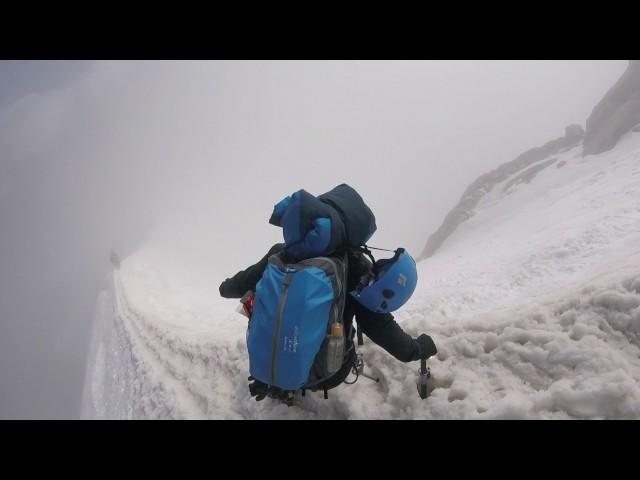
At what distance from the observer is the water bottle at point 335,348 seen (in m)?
2.56

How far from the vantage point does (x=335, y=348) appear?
2.56 metres

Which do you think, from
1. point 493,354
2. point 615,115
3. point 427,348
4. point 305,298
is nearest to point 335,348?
point 305,298

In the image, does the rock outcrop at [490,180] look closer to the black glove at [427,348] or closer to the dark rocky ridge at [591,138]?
the dark rocky ridge at [591,138]

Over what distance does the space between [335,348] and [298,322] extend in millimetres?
408

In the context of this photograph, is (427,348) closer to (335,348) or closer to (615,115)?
(335,348)

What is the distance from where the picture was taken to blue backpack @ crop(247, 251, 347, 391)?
8.04 ft

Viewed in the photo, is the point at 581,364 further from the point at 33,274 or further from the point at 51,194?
the point at 51,194

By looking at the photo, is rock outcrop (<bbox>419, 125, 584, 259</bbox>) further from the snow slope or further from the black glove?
the black glove

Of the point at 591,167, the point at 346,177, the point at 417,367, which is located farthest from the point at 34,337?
the point at 346,177

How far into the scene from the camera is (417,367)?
3.29m

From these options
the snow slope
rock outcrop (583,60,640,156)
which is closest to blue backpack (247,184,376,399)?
the snow slope

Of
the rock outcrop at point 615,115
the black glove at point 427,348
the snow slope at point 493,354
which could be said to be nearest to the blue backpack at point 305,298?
the black glove at point 427,348

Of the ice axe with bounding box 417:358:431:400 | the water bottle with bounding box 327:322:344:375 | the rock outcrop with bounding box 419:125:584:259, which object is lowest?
the ice axe with bounding box 417:358:431:400
